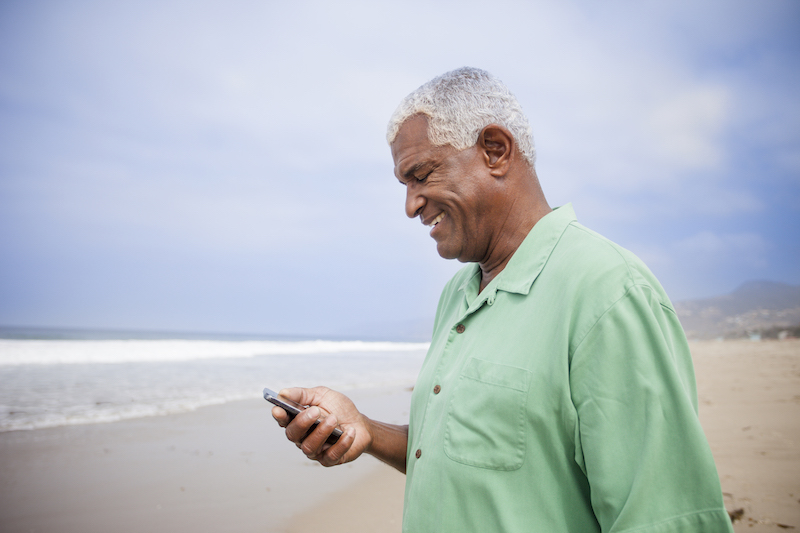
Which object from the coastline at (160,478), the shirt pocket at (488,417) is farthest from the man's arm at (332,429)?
the coastline at (160,478)

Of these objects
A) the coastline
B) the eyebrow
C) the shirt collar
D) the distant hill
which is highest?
the eyebrow

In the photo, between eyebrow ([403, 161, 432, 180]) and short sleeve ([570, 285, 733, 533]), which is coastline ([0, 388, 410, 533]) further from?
short sleeve ([570, 285, 733, 533])

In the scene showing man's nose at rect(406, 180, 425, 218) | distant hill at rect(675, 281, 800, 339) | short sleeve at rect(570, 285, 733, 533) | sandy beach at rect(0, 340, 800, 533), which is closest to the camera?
short sleeve at rect(570, 285, 733, 533)

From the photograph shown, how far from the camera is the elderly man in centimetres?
93

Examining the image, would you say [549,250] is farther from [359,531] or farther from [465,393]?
[359,531]

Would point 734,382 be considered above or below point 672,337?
below

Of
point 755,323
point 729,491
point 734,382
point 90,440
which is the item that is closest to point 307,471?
point 90,440

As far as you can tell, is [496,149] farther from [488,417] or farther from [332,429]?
[332,429]

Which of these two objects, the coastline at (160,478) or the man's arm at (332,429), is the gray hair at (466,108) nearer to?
the man's arm at (332,429)

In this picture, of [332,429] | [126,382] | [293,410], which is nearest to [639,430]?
[332,429]

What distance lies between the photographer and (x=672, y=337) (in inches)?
43.0

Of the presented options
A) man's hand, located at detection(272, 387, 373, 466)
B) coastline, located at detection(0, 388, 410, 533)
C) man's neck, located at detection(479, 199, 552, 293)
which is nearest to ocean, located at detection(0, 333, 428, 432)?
coastline, located at detection(0, 388, 410, 533)

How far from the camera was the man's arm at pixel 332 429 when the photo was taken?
4.57 ft

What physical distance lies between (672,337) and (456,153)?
0.81 metres
